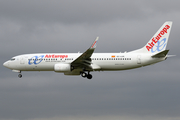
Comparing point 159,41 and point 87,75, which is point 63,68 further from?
point 159,41

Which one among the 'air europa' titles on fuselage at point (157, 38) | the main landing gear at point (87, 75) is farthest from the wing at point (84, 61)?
the 'air europa' titles on fuselage at point (157, 38)

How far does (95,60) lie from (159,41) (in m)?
11.8

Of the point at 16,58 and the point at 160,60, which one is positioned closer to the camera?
the point at 160,60

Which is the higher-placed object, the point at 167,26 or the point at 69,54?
the point at 167,26

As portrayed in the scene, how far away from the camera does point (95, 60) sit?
184 ft

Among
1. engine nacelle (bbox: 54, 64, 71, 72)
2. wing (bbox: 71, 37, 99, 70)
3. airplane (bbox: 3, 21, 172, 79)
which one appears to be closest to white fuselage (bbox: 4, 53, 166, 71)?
airplane (bbox: 3, 21, 172, 79)

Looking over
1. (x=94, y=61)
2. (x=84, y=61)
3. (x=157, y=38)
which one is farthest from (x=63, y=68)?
(x=157, y=38)

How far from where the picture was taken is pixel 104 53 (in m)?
Result: 56.7

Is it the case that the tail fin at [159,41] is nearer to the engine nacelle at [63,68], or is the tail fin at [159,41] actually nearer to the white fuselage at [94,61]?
the white fuselage at [94,61]

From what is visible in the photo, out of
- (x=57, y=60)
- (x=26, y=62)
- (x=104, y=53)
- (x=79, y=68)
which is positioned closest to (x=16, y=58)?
(x=26, y=62)

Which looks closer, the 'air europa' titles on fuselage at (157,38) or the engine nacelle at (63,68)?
the engine nacelle at (63,68)

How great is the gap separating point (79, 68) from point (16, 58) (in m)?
12.6

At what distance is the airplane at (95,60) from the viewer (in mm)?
54719

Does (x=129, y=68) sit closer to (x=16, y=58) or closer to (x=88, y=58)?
(x=88, y=58)
